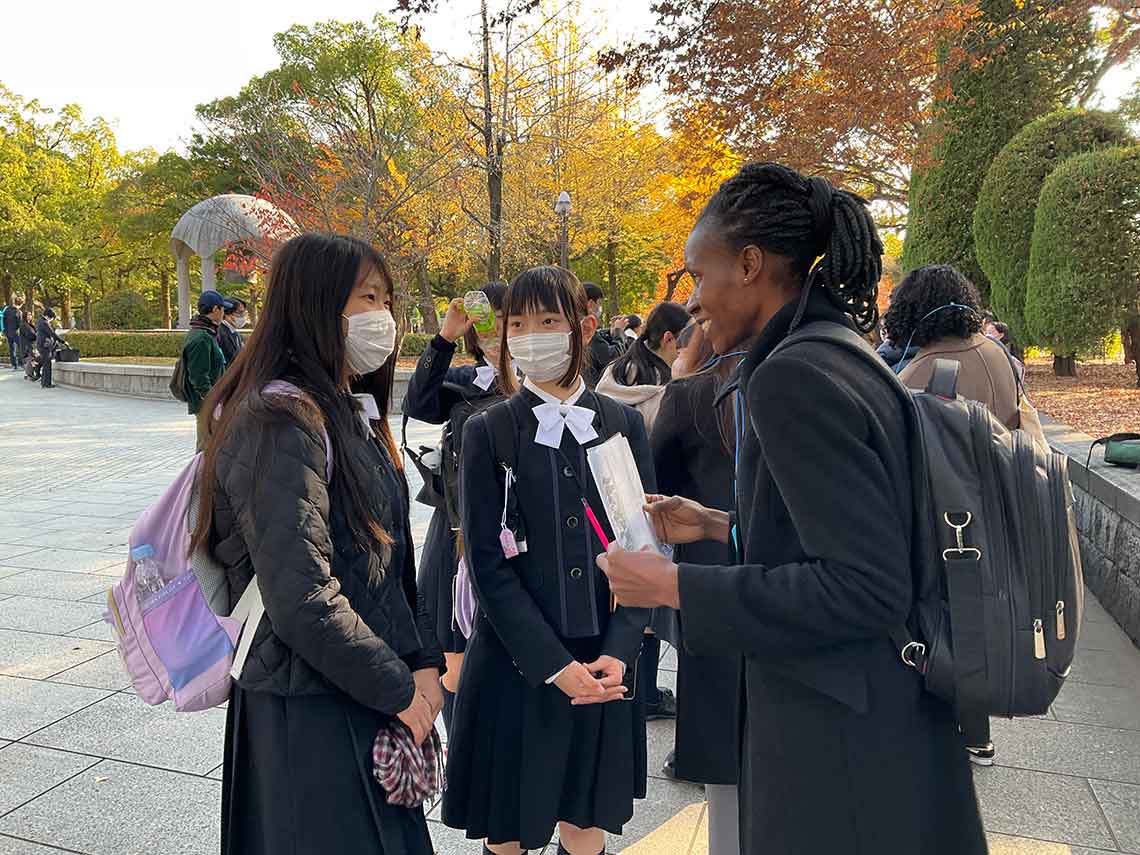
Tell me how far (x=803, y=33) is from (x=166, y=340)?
894 inches

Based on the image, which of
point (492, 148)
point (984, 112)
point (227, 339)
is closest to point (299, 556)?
point (227, 339)

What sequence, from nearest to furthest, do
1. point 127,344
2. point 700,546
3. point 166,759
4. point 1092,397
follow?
1. point 700,546
2. point 166,759
3. point 1092,397
4. point 127,344

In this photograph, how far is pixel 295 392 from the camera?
1775 millimetres

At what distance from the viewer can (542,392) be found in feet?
8.30

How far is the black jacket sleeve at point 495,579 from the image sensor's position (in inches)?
84.8

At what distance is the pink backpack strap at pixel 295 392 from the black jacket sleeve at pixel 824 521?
917 millimetres

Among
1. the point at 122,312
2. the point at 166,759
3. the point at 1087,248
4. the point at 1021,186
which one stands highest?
the point at 1021,186

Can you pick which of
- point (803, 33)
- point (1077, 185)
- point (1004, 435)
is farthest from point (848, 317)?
point (1077, 185)

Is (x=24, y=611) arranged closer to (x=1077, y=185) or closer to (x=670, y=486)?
(x=670, y=486)

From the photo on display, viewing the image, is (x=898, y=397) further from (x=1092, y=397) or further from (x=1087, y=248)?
(x=1092, y=397)

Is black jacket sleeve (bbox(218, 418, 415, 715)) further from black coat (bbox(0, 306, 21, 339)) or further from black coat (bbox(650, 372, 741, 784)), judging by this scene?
black coat (bbox(0, 306, 21, 339))

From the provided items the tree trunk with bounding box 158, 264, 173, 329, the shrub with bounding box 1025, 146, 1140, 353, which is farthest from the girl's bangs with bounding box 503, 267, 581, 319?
the tree trunk with bounding box 158, 264, 173, 329

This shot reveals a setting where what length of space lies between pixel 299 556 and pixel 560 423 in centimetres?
94

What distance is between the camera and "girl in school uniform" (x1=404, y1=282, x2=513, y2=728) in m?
3.44
